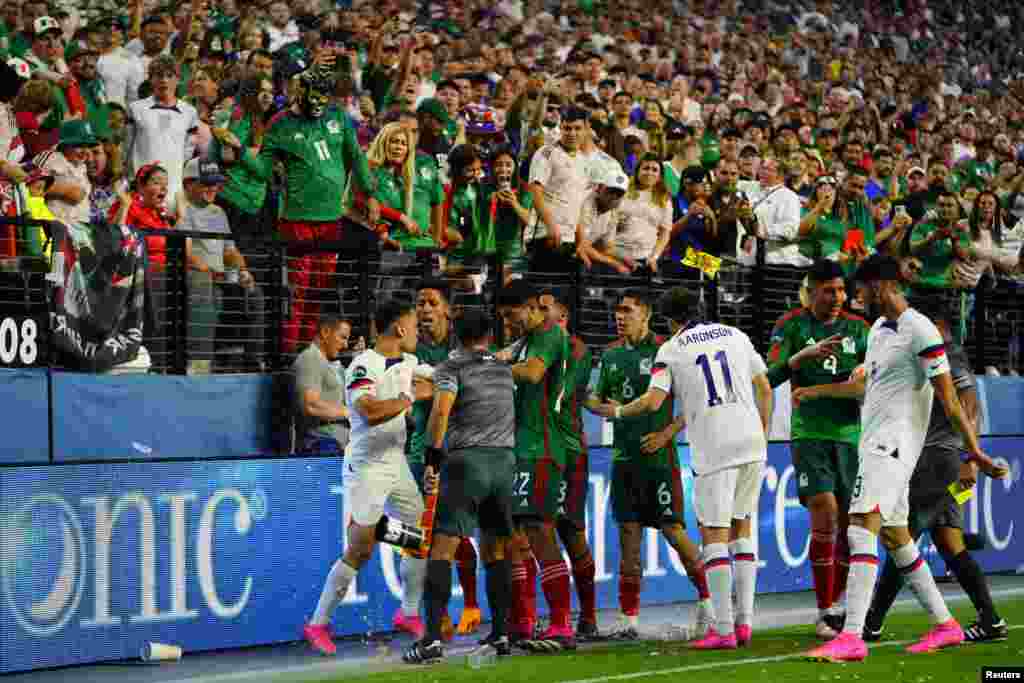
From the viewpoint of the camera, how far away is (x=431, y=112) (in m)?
16.3

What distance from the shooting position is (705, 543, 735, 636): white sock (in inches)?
448

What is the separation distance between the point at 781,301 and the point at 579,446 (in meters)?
5.57

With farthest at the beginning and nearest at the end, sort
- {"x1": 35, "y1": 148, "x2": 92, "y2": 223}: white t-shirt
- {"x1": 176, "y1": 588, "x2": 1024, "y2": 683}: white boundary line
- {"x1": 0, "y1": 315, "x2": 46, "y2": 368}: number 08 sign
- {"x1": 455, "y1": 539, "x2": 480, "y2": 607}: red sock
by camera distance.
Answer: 1. {"x1": 35, "y1": 148, "x2": 92, "y2": 223}: white t-shirt
2. {"x1": 455, "y1": 539, "x2": 480, "y2": 607}: red sock
3. {"x1": 0, "y1": 315, "x2": 46, "y2": 368}: number 08 sign
4. {"x1": 176, "y1": 588, "x2": 1024, "y2": 683}: white boundary line

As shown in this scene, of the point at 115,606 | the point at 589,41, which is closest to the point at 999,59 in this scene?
the point at 589,41

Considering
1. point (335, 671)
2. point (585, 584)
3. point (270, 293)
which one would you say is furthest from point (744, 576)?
point (270, 293)

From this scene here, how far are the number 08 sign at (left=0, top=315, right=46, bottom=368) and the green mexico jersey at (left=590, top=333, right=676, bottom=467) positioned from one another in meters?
3.90

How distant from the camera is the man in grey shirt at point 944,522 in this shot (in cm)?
1172

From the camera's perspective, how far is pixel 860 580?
10.7 m

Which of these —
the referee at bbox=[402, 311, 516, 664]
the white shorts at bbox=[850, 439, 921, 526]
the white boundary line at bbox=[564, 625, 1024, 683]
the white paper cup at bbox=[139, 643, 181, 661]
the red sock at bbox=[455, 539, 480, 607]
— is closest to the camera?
the white boundary line at bbox=[564, 625, 1024, 683]

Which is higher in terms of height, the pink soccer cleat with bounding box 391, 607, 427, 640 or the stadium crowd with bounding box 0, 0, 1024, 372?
the stadium crowd with bounding box 0, 0, 1024, 372

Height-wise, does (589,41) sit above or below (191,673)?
above

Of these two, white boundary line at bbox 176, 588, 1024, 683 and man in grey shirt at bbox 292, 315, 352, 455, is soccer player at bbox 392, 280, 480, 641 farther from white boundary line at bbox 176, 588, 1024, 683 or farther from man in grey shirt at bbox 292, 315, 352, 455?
man in grey shirt at bbox 292, 315, 352, 455

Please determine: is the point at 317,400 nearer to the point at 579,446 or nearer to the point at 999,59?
the point at 579,446

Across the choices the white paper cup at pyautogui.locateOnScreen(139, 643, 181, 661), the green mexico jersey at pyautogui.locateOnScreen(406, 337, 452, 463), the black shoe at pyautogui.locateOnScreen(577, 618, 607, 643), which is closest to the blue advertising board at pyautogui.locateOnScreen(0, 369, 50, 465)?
the white paper cup at pyautogui.locateOnScreen(139, 643, 181, 661)
